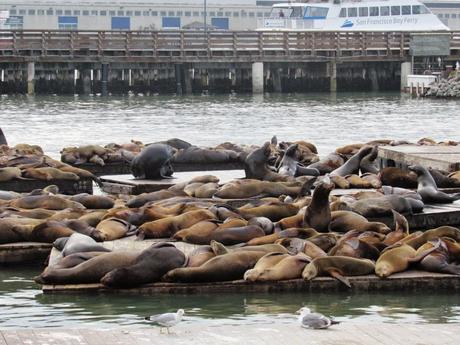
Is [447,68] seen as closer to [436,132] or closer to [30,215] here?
[436,132]

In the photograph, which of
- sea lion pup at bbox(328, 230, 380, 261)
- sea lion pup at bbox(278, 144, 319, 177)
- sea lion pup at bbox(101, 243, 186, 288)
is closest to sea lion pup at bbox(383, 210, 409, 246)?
sea lion pup at bbox(328, 230, 380, 261)

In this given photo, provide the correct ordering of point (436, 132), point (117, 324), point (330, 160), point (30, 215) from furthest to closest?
point (436, 132), point (330, 160), point (30, 215), point (117, 324)

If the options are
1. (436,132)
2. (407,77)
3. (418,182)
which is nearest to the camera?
(418,182)

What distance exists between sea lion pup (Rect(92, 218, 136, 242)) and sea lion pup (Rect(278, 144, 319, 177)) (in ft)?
15.1

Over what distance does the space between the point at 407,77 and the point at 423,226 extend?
132ft

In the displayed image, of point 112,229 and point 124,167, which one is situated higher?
point 112,229

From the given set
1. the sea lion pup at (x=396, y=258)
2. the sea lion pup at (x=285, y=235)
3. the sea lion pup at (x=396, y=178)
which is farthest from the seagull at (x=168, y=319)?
the sea lion pup at (x=396, y=178)

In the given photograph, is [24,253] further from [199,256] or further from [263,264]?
[263,264]

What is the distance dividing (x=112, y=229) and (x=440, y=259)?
2.98 m

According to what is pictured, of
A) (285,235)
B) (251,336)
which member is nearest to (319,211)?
(285,235)

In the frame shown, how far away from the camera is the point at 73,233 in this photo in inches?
477

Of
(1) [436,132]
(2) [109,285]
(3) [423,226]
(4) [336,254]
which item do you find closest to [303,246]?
(4) [336,254]

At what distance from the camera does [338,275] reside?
1078cm

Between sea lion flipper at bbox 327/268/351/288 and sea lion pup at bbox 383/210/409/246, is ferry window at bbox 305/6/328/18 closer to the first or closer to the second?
sea lion pup at bbox 383/210/409/246
